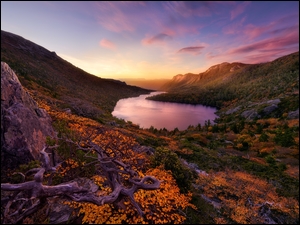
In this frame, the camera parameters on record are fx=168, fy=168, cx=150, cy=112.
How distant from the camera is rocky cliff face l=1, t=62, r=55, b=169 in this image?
11353 millimetres

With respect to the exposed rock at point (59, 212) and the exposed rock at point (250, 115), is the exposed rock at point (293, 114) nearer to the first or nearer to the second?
the exposed rock at point (250, 115)

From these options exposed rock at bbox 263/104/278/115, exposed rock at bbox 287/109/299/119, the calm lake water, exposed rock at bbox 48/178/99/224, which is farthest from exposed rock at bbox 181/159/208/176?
exposed rock at bbox 263/104/278/115

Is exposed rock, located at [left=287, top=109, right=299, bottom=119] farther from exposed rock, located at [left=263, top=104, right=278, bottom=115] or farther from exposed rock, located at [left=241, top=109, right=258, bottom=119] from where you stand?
exposed rock, located at [left=241, top=109, right=258, bottom=119]

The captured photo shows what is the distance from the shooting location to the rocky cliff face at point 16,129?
37.2ft

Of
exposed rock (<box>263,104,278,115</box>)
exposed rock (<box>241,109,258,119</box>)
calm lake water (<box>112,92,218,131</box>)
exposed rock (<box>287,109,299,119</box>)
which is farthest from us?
calm lake water (<box>112,92,218,131</box>)

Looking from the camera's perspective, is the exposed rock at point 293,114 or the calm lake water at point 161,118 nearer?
the exposed rock at point 293,114

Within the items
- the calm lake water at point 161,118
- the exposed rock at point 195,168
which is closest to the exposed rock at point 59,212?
the exposed rock at point 195,168

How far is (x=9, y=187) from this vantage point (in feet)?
24.6

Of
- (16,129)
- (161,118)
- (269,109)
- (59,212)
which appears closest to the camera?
(59,212)

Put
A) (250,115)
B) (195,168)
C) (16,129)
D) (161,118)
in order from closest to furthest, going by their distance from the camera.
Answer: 1. (16,129)
2. (195,168)
3. (250,115)
4. (161,118)

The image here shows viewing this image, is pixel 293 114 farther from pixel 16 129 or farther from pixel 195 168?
pixel 16 129

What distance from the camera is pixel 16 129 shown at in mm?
12016

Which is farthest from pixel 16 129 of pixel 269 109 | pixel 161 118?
pixel 161 118

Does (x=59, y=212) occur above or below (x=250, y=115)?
above
